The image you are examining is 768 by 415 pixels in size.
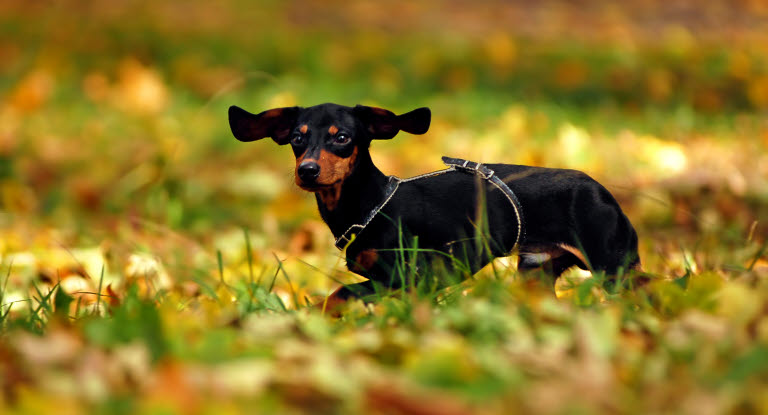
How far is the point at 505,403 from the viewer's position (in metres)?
1.33

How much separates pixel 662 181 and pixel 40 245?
2991 mm

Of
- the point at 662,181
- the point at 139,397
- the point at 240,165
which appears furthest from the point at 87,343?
the point at 240,165

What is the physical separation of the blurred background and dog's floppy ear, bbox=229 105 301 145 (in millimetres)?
855

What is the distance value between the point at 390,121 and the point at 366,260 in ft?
1.27

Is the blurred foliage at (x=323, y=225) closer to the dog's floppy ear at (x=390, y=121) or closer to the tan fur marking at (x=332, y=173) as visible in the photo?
the tan fur marking at (x=332, y=173)

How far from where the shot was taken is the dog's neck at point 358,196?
2207mm

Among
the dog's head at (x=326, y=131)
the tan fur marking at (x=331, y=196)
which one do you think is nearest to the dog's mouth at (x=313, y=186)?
the dog's head at (x=326, y=131)

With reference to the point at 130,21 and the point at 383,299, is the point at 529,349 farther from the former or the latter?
the point at 130,21

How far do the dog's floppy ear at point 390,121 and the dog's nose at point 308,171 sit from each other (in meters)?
0.25

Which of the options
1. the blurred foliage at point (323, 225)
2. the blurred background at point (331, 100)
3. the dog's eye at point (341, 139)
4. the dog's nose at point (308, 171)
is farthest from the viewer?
the blurred background at point (331, 100)

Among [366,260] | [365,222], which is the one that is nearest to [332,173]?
[365,222]

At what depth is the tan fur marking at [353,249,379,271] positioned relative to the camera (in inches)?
86.5

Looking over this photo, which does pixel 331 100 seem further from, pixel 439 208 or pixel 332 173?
pixel 332 173

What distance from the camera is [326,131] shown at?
2.16 metres
